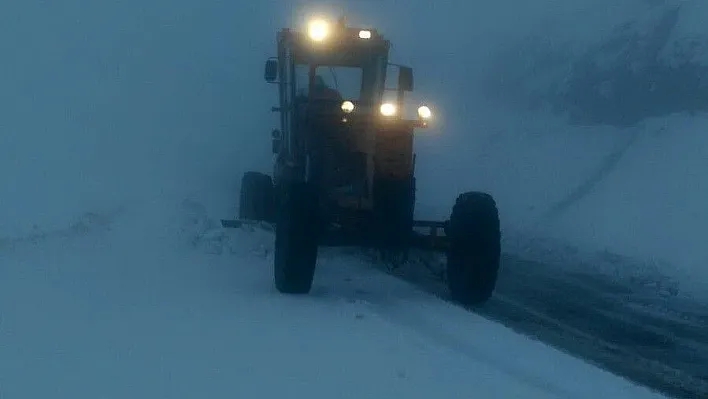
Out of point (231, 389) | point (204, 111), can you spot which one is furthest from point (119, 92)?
point (231, 389)

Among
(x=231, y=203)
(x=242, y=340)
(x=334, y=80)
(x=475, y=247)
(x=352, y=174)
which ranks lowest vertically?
(x=231, y=203)

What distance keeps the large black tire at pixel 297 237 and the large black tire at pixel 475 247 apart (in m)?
1.54

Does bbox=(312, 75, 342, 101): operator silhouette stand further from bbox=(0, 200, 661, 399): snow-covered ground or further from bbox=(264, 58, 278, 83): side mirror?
bbox=(0, 200, 661, 399): snow-covered ground

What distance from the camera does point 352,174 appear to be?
8.96 metres

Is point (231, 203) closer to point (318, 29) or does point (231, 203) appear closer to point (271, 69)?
point (271, 69)

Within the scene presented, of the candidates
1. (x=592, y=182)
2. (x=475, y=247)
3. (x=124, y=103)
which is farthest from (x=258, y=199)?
(x=124, y=103)

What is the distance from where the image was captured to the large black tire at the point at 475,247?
8.20 m

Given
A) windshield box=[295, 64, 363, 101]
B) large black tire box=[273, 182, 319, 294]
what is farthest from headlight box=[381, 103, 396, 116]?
windshield box=[295, 64, 363, 101]

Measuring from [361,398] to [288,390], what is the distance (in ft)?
1.44

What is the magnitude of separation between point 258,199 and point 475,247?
4.59m

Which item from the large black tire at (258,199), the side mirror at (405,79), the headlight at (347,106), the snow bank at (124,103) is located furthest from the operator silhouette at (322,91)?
the snow bank at (124,103)

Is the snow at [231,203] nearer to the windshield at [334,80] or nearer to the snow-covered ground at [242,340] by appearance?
the snow-covered ground at [242,340]

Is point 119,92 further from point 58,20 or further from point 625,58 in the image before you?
point 625,58

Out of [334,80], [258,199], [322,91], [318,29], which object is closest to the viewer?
[318,29]
